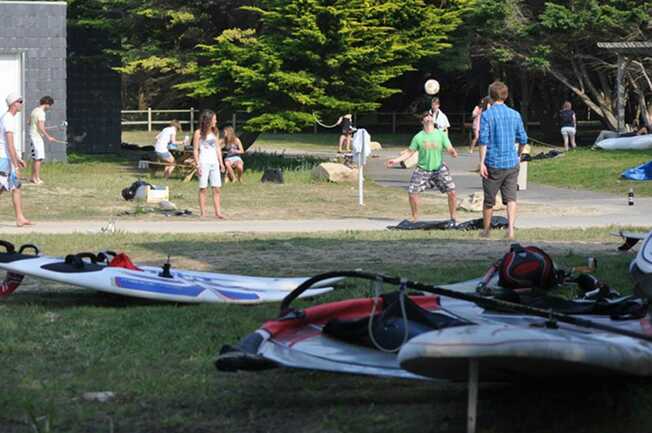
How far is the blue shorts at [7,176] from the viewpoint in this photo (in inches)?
631

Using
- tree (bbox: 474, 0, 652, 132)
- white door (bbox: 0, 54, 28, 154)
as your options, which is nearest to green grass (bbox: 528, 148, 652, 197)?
tree (bbox: 474, 0, 652, 132)

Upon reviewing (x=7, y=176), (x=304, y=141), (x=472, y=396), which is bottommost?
(x=304, y=141)

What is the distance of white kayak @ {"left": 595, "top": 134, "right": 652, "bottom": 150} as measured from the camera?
31938 mm

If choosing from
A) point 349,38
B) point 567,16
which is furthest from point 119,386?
point 567,16

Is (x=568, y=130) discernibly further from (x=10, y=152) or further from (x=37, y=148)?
(x=10, y=152)

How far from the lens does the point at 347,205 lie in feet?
68.6

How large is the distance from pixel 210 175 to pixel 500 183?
17.6 feet

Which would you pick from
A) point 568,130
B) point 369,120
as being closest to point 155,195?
point 568,130

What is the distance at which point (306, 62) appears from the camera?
1102 inches

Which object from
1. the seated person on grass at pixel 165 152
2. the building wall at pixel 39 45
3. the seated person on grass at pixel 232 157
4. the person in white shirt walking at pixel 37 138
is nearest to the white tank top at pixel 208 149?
the seated person on grass at pixel 232 157

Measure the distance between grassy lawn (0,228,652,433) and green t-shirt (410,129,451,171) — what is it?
21.3ft

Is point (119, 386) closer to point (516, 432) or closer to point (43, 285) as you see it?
point (516, 432)

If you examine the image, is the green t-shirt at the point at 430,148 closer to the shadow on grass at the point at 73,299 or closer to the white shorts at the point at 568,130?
the shadow on grass at the point at 73,299

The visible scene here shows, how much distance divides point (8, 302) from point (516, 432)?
5.03 meters
